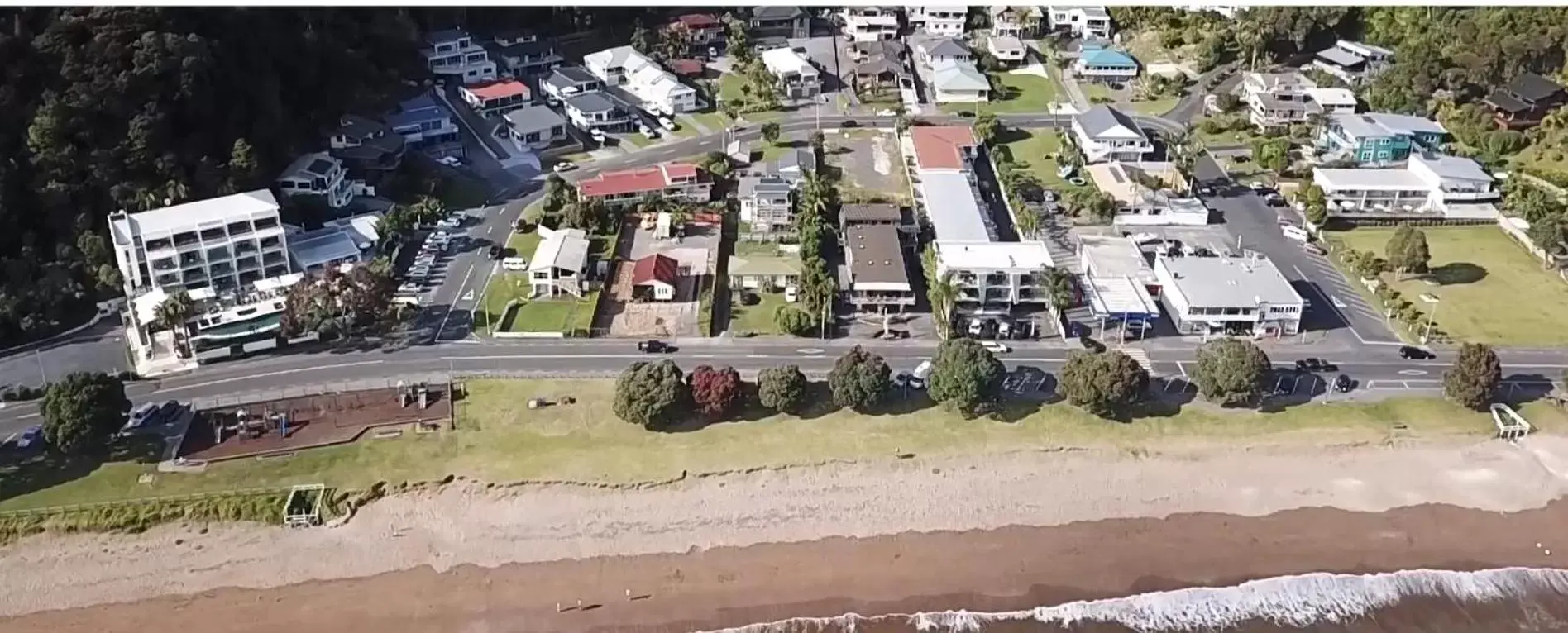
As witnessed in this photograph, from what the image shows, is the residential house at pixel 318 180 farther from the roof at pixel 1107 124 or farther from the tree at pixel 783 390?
the roof at pixel 1107 124

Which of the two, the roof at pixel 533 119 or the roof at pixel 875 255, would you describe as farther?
the roof at pixel 533 119

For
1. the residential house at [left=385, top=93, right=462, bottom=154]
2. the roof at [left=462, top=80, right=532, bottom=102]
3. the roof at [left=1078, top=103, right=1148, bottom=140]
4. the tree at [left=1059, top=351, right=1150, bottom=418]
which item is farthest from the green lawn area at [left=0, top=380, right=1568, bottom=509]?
the roof at [left=462, top=80, right=532, bottom=102]

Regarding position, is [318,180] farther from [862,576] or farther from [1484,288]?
[1484,288]

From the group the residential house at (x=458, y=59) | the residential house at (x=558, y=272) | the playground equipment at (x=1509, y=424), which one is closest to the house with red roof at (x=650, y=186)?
the residential house at (x=558, y=272)

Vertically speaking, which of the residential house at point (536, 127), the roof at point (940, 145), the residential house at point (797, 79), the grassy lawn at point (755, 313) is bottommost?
the grassy lawn at point (755, 313)

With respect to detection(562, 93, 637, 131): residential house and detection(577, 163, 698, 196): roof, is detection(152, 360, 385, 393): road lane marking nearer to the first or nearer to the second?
detection(577, 163, 698, 196): roof
